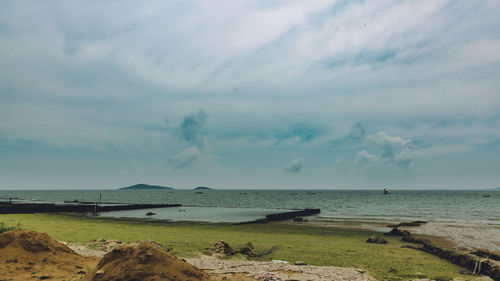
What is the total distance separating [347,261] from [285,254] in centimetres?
290

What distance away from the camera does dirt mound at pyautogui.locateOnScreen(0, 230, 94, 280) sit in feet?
30.8

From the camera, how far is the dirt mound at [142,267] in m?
7.59

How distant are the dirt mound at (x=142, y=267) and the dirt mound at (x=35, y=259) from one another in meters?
2.20

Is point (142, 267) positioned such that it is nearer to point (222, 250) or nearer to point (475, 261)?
point (222, 250)

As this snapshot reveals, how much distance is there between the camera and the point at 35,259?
10227 mm

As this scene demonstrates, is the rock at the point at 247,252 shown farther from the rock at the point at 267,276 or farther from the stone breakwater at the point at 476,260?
the stone breakwater at the point at 476,260

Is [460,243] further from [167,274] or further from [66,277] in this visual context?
[66,277]

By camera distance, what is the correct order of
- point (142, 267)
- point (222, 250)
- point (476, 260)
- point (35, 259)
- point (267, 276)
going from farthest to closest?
point (222, 250) < point (476, 260) < point (35, 259) < point (267, 276) < point (142, 267)

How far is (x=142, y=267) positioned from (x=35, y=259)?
5.28 m

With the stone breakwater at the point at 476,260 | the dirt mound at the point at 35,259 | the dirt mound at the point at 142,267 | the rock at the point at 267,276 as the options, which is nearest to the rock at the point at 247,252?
the rock at the point at 267,276

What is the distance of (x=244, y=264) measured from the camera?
11.4m

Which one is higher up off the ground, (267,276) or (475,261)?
(267,276)

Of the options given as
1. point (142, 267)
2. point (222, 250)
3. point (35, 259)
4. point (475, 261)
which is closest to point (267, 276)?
point (142, 267)

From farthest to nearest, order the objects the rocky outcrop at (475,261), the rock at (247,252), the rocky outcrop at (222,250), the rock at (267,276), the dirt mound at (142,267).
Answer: the rock at (247,252) < the rocky outcrop at (222,250) < the rocky outcrop at (475,261) < the rock at (267,276) < the dirt mound at (142,267)
